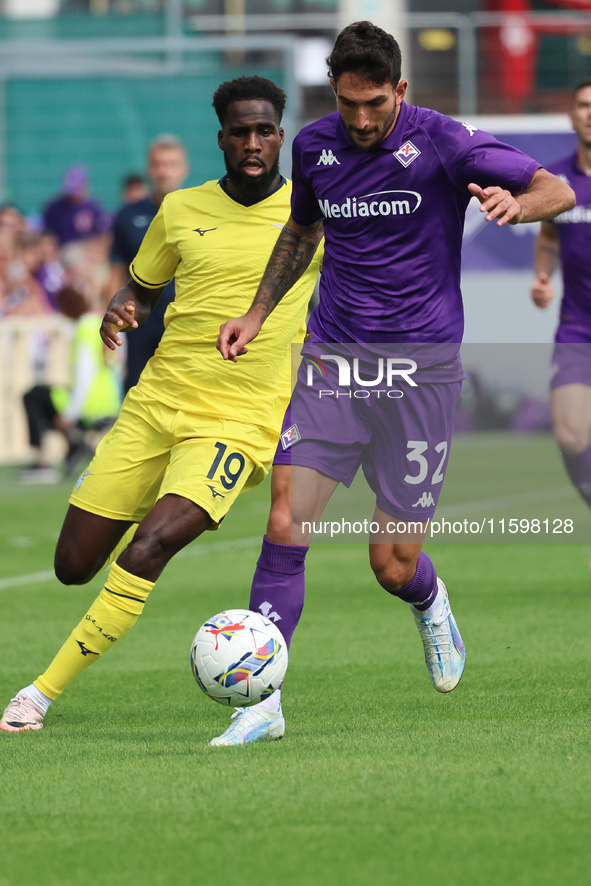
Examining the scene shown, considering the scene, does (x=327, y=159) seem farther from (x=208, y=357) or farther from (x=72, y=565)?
(x=72, y=565)

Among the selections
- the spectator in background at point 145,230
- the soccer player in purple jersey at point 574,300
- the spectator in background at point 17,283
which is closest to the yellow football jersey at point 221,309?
the soccer player in purple jersey at point 574,300

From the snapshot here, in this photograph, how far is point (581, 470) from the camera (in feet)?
26.5

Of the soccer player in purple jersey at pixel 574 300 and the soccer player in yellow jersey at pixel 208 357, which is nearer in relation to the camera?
the soccer player in yellow jersey at pixel 208 357

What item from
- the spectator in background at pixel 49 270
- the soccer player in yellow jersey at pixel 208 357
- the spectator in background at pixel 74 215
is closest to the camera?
the soccer player in yellow jersey at pixel 208 357

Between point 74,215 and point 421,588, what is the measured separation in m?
15.0

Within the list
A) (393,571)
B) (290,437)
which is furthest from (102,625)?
(393,571)

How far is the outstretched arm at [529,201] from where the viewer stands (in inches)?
180

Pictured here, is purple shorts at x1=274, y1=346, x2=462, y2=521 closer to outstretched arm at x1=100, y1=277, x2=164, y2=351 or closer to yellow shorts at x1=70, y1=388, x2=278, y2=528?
yellow shorts at x1=70, y1=388, x2=278, y2=528

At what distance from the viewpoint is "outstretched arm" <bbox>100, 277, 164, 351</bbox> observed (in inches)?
228

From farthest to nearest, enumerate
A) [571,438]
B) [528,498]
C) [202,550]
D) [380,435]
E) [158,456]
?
[528,498]
[202,550]
[571,438]
[158,456]
[380,435]

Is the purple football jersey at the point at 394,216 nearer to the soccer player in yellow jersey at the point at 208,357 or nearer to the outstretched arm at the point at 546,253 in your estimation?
the soccer player in yellow jersey at the point at 208,357

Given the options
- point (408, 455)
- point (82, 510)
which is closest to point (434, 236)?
point (408, 455)

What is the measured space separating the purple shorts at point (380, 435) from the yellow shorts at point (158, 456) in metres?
0.27

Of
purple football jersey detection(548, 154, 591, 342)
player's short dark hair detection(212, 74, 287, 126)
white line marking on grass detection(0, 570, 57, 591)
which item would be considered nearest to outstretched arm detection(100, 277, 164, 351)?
player's short dark hair detection(212, 74, 287, 126)
